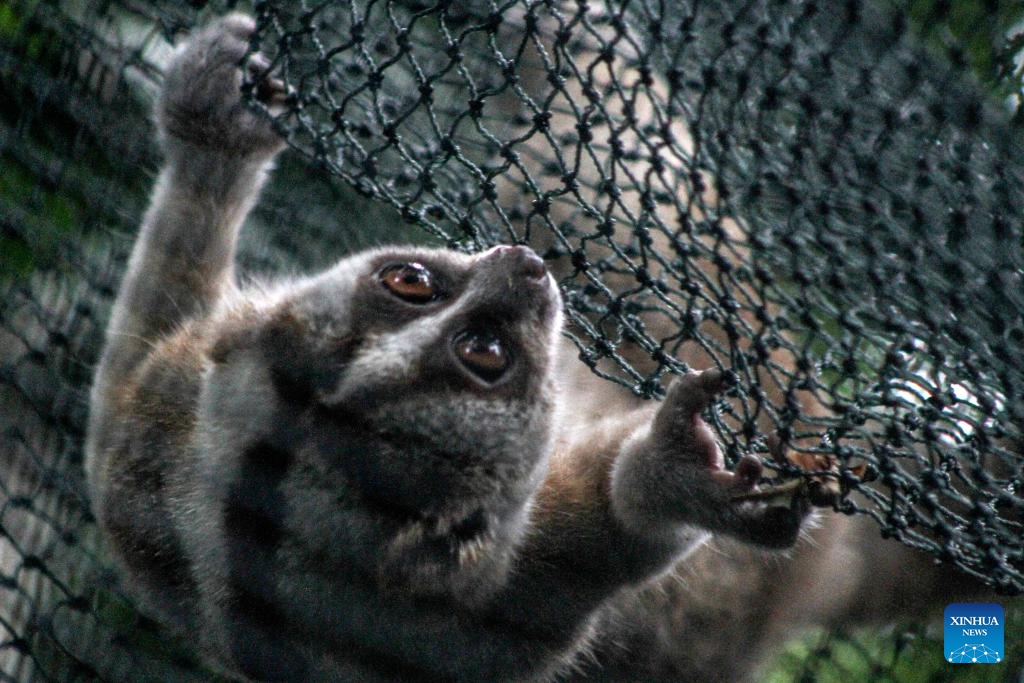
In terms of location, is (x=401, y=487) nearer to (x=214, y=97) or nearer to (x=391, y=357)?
(x=391, y=357)

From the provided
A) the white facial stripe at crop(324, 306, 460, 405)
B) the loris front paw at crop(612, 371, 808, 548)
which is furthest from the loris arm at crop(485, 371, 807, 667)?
the white facial stripe at crop(324, 306, 460, 405)

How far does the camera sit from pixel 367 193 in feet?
8.89

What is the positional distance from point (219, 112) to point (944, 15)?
2.09 meters

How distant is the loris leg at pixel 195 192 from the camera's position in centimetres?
326

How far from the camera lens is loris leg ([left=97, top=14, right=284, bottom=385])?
3.26m

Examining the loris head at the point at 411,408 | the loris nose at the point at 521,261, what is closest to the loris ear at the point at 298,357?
the loris head at the point at 411,408

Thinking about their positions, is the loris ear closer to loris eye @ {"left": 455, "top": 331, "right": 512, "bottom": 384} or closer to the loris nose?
loris eye @ {"left": 455, "top": 331, "right": 512, "bottom": 384}

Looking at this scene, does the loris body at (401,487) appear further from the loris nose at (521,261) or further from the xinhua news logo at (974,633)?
the xinhua news logo at (974,633)

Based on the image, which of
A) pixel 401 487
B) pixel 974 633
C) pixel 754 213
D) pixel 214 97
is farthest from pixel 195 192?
pixel 974 633

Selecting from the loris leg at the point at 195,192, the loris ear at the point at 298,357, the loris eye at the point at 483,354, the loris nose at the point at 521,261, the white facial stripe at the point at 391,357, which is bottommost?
the loris leg at the point at 195,192

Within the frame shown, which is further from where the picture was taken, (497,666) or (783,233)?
(497,666)

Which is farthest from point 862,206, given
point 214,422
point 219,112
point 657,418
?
point 219,112

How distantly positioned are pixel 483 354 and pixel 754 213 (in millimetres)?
900

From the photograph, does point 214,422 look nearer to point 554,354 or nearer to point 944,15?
point 554,354
